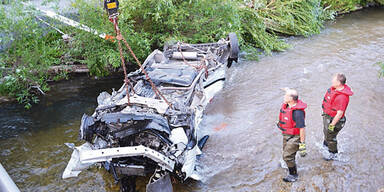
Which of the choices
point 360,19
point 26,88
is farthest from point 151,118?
point 360,19

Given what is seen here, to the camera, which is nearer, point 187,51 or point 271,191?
point 271,191

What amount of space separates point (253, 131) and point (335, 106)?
7.68ft

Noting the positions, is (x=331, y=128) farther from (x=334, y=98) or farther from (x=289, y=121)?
(x=289, y=121)

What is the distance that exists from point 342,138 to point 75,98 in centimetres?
708

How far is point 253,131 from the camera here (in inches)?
271

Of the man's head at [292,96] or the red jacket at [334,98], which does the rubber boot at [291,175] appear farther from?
the man's head at [292,96]

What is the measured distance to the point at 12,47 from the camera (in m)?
8.55

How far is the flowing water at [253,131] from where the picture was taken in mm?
5293

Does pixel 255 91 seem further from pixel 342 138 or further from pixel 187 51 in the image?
pixel 342 138

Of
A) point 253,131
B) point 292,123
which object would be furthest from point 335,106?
point 253,131

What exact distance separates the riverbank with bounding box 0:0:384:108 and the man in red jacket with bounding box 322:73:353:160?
5533 millimetres

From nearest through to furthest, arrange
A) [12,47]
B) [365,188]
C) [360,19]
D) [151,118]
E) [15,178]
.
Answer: [151,118], [365,188], [15,178], [12,47], [360,19]

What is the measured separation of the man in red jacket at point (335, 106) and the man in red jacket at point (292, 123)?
67cm

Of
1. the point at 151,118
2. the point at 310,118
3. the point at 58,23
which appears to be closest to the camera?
the point at 151,118
